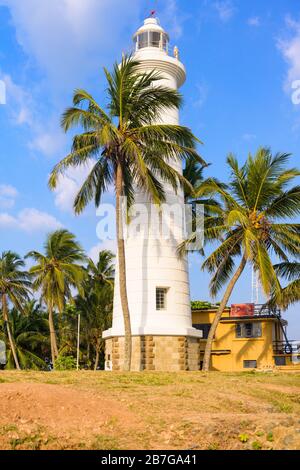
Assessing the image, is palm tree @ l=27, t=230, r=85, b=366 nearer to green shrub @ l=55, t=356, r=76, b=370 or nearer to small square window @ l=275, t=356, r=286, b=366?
green shrub @ l=55, t=356, r=76, b=370

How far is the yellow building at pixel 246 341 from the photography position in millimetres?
37031

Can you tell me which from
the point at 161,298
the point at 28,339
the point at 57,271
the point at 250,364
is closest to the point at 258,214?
the point at 161,298

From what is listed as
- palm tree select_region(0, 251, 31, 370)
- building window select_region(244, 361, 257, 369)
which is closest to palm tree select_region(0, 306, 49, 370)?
palm tree select_region(0, 251, 31, 370)

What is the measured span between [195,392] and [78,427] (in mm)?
4728

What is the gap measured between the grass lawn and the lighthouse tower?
10447mm

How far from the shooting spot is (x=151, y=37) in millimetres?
29625

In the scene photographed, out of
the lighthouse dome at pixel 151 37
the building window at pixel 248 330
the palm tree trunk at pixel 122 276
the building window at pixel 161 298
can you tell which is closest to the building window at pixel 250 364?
the building window at pixel 248 330

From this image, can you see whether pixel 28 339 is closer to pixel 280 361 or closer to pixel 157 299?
pixel 280 361

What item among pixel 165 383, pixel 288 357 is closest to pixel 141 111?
pixel 165 383

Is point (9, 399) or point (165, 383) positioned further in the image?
point (165, 383)

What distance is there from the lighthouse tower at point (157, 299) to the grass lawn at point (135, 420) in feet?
34.3

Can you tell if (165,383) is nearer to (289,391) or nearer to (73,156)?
(289,391)

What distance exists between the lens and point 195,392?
14.4 metres

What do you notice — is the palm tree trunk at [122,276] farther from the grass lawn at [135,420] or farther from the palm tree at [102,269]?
the palm tree at [102,269]
